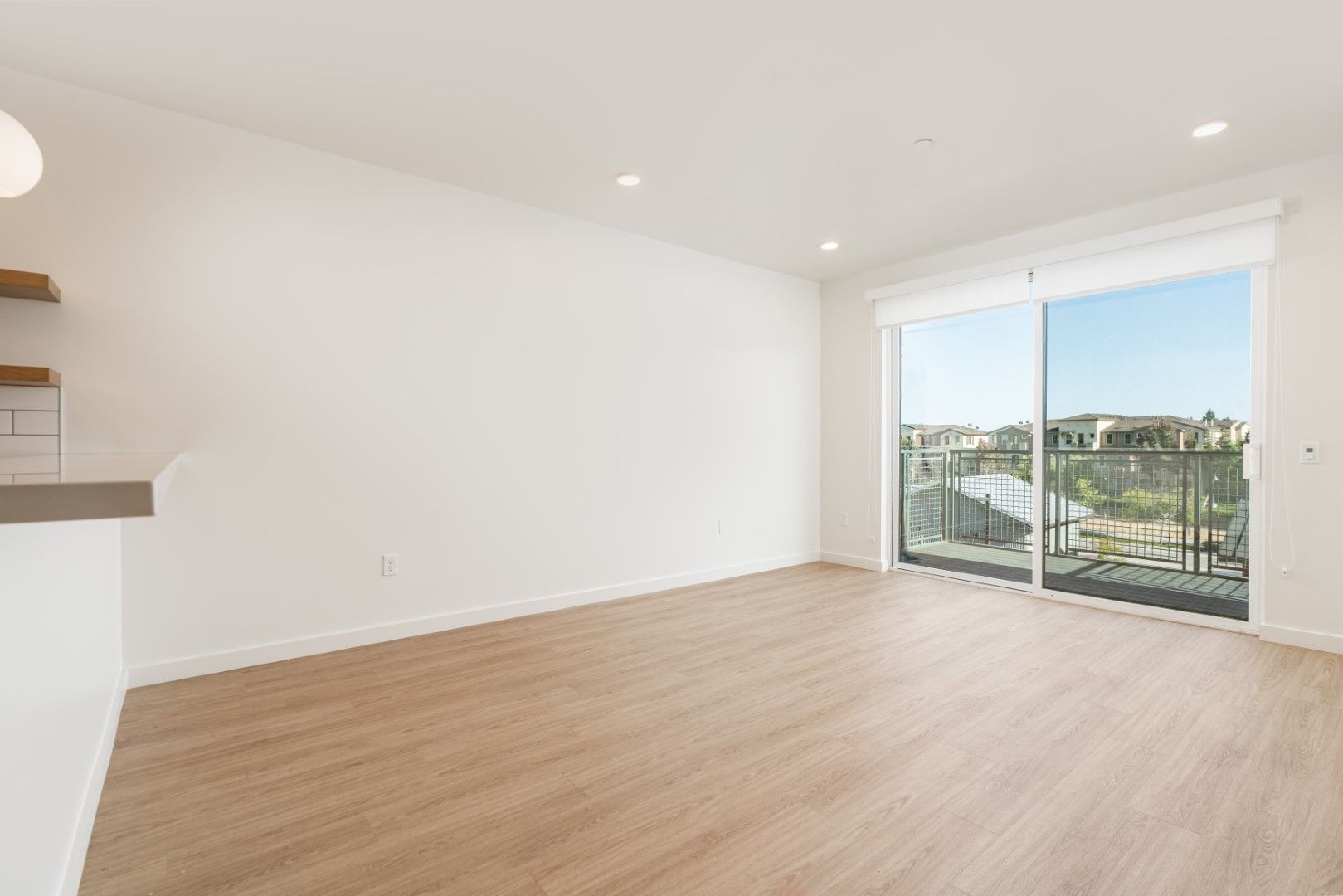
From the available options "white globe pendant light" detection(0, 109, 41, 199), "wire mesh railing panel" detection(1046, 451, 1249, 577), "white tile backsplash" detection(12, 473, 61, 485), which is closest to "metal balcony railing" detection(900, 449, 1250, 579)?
"wire mesh railing panel" detection(1046, 451, 1249, 577)

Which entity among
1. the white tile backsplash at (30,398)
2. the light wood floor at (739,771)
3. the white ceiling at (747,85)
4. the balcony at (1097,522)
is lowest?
the light wood floor at (739,771)

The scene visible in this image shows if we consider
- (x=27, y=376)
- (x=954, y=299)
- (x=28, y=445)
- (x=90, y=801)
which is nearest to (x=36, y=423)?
(x=28, y=445)

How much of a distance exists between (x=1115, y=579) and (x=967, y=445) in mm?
1319

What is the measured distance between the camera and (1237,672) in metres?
2.83

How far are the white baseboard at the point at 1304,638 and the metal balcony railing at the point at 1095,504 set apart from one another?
34 cm

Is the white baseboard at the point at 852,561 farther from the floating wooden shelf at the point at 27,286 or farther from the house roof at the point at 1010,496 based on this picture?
the floating wooden shelf at the point at 27,286

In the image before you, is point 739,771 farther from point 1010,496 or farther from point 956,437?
point 956,437

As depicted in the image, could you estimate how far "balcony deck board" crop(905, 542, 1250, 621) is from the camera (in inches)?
140

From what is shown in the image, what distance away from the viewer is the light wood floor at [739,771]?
5.05 feet

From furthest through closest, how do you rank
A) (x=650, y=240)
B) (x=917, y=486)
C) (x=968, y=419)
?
(x=917, y=486) → (x=968, y=419) → (x=650, y=240)

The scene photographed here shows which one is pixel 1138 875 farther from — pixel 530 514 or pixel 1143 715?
pixel 530 514

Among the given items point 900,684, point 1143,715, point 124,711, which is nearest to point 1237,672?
point 1143,715

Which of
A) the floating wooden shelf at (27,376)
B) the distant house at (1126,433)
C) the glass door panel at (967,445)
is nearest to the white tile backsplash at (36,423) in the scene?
the floating wooden shelf at (27,376)

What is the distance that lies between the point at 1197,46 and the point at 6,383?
465 centimetres
